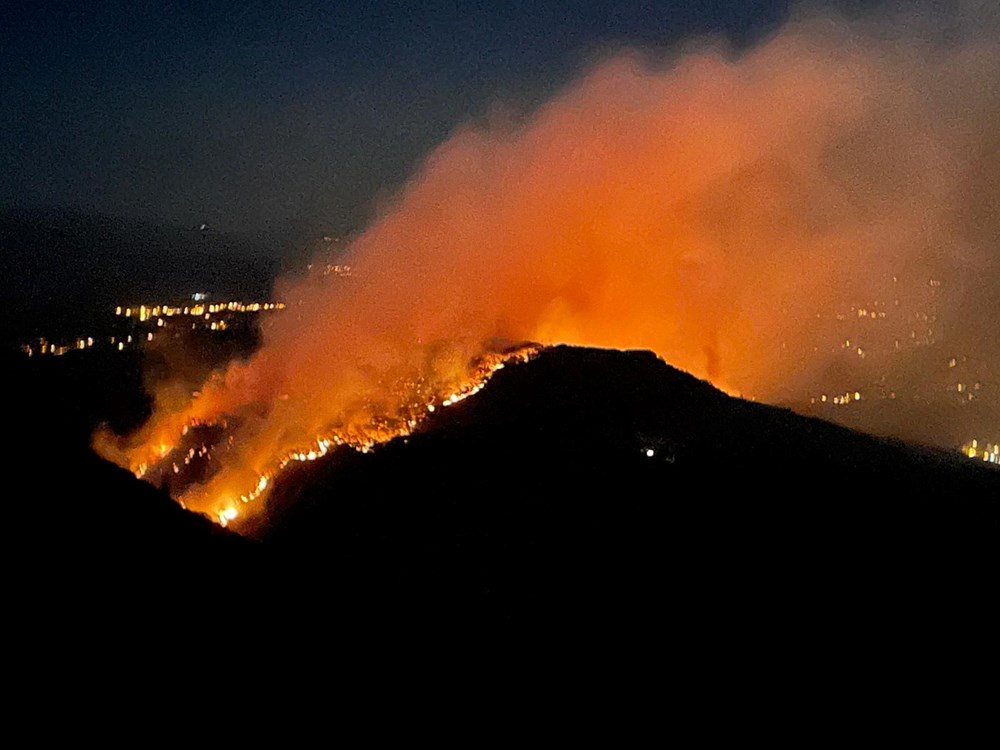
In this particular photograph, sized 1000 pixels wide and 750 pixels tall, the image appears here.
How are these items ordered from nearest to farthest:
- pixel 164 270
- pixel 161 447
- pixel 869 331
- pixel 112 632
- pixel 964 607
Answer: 1. pixel 112 632
2. pixel 964 607
3. pixel 161 447
4. pixel 869 331
5. pixel 164 270

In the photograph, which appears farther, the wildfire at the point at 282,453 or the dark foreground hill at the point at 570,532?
the wildfire at the point at 282,453

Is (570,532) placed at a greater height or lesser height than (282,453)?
lesser

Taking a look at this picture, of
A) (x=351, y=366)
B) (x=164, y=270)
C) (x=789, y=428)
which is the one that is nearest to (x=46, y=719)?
(x=351, y=366)

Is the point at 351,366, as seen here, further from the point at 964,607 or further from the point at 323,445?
the point at 964,607

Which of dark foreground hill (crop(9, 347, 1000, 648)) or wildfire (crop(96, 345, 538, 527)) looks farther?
wildfire (crop(96, 345, 538, 527))

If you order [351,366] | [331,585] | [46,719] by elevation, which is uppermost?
[351,366]

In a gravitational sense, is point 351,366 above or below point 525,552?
above

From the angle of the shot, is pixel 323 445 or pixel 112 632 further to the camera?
pixel 323 445

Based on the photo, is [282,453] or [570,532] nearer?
[570,532]
